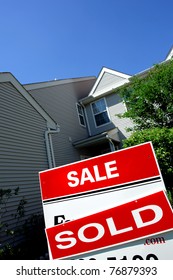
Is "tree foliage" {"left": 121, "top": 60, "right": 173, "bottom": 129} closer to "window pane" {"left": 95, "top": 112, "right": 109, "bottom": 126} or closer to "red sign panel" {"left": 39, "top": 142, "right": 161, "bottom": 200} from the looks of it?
"window pane" {"left": 95, "top": 112, "right": 109, "bottom": 126}

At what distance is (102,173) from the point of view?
1641 millimetres

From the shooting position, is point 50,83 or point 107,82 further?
point 107,82

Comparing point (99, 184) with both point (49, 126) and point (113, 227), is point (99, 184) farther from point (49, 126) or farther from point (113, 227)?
point (49, 126)

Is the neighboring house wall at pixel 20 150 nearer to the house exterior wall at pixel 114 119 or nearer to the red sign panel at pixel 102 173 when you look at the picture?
the red sign panel at pixel 102 173

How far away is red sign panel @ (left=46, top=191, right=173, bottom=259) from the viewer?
1388 millimetres

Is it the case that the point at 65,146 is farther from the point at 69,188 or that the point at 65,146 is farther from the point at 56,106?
the point at 69,188

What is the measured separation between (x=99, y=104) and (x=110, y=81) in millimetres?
1663

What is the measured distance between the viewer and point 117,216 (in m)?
1.45

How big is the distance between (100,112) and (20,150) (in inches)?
321

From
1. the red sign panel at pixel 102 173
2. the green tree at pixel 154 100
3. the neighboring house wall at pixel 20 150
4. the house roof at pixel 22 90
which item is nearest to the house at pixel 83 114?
the house roof at pixel 22 90

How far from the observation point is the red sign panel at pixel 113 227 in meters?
1.39

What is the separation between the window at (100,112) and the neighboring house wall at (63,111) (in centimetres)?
112

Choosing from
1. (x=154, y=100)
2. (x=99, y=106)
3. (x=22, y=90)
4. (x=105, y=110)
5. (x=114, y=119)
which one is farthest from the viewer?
(x=99, y=106)

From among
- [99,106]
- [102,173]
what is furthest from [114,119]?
[102,173]
